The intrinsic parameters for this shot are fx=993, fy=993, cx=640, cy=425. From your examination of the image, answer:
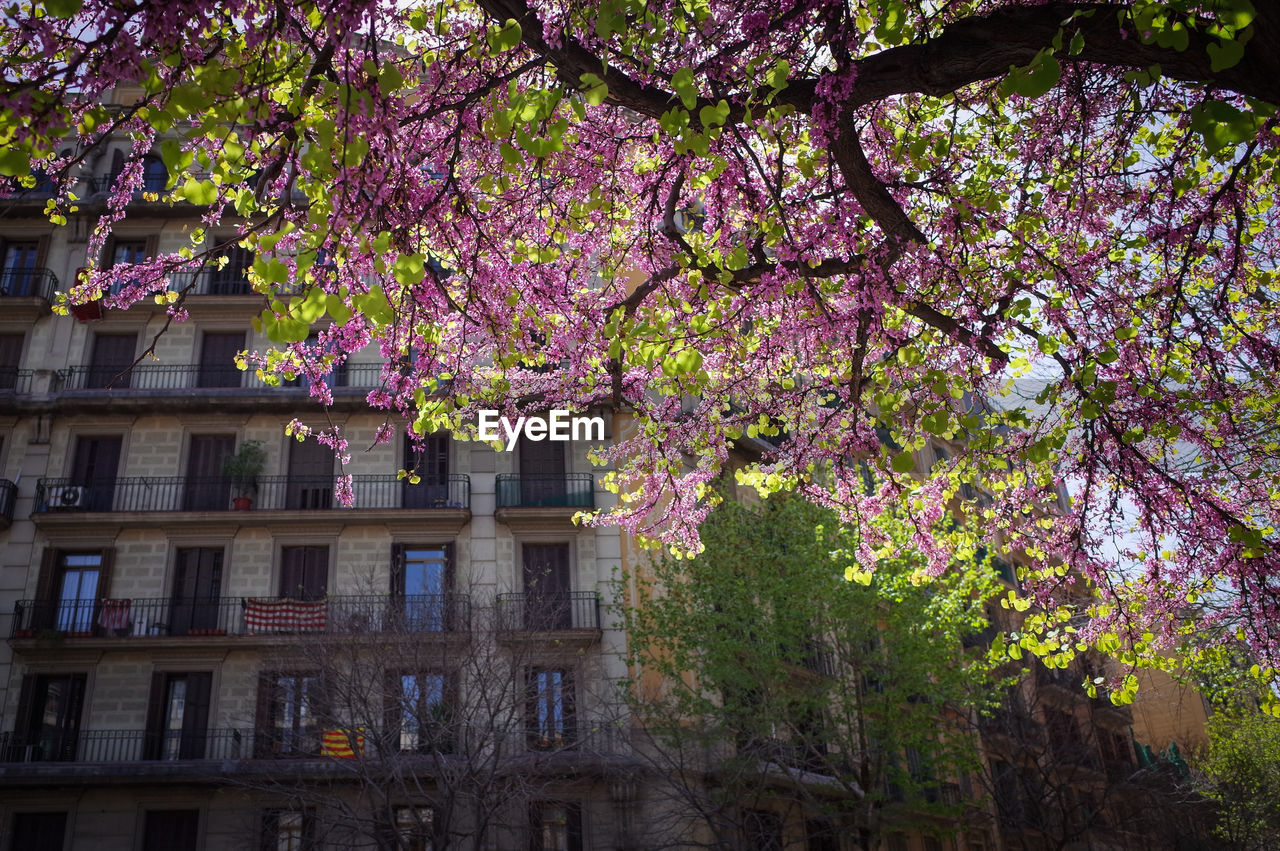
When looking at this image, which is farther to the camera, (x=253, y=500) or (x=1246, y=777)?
(x=1246, y=777)

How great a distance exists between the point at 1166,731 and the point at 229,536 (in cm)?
4781

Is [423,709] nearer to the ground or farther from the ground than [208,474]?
nearer to the ground

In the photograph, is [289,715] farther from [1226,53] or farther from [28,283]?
[1226,53]

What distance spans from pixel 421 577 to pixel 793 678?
960cm

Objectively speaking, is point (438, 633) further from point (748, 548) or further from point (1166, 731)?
point (1166, 731)

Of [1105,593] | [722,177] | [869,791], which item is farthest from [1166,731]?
[722,177]

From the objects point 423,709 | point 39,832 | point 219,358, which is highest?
point 219,358

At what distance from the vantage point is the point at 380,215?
6145 mm

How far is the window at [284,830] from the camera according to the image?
19.9m

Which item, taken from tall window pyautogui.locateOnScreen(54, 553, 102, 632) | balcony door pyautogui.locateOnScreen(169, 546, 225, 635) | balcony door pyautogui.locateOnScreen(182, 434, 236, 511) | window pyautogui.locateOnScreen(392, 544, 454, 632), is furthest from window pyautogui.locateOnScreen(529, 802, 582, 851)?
tall window pyautogui.locateOnScreen(54, 553, 102, 632)

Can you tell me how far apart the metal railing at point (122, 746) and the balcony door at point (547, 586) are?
6.99 meters

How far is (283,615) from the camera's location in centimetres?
2292

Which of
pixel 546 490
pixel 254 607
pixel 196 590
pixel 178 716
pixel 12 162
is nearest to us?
pixel 12 162

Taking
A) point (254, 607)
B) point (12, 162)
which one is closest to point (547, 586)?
point (254, 607)
